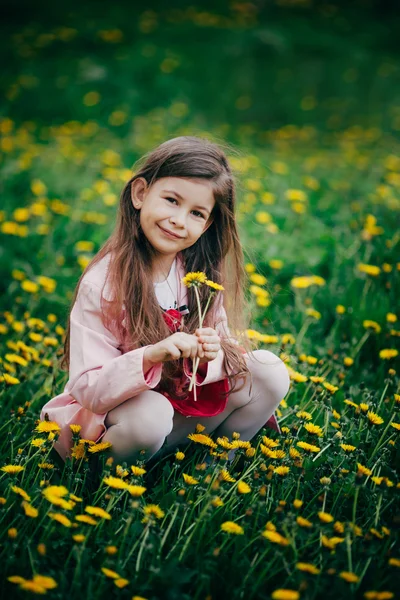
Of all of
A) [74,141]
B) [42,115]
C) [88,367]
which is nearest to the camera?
[88,367]

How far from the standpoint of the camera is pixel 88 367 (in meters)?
1.60

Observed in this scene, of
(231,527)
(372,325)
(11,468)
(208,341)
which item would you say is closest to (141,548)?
(231,527)

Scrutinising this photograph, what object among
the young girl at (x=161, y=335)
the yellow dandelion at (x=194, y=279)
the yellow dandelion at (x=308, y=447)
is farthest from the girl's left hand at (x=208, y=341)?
the yellow dandelion at (x=308, y=447)

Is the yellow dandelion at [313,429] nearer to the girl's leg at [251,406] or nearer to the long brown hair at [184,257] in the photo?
the girl's leg at [251,406]

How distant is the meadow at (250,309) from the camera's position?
1.38 meters

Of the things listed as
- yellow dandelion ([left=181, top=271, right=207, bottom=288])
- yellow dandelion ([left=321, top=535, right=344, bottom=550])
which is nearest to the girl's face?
yellow dandelion ([left=181, top=271, right=207, bottom=288])

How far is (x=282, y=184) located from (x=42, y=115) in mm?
3197

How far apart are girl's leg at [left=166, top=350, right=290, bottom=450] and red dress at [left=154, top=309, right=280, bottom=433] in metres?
0.04

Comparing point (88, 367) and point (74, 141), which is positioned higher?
point (88, 367)

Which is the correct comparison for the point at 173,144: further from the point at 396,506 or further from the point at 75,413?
the point at 396,506

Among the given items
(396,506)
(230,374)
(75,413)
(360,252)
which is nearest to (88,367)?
(75,413)

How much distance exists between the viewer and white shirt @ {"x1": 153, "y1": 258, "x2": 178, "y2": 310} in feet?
6.07

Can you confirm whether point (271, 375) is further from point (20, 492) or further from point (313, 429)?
point (20, 492)

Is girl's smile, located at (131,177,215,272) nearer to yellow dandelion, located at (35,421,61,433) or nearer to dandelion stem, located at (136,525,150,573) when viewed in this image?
yellow dandelion, located at (35,421,61,433)
